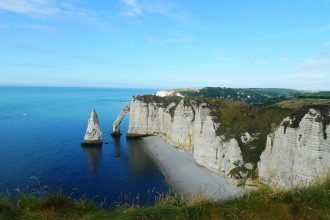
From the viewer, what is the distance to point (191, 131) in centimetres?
7062

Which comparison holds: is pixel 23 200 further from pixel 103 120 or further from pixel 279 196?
pixel 103 120

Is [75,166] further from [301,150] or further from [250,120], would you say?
[301,150]

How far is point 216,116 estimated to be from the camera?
190 feet

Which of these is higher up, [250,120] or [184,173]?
[250,120]

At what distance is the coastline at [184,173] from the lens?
148ft

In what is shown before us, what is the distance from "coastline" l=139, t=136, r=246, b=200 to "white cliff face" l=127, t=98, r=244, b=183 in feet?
5.51

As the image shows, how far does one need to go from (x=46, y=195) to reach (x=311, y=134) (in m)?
34.1

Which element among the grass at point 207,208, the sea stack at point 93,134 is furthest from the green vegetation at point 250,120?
the grass at point 207,208

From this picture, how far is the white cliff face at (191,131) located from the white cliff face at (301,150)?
334 inches

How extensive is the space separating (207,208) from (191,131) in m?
62.9

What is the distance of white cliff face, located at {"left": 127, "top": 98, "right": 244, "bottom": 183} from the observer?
51.5m

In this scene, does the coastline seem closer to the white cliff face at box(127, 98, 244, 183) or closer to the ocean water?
the white cliff face at box(127, 98, 244, 183)

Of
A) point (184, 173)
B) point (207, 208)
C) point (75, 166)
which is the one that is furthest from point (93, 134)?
point (207, 208)

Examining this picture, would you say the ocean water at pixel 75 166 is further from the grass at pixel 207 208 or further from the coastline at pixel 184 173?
the grass at pixel 207 208
